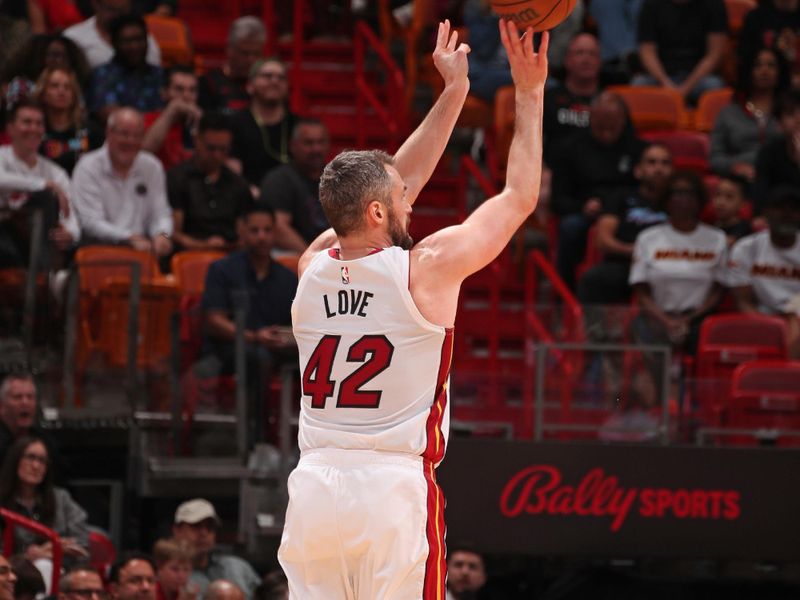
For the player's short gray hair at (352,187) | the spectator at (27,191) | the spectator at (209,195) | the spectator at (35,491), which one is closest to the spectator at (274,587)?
the spectator at (35,491)

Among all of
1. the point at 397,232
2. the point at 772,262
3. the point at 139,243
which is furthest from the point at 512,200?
the point at 772,262

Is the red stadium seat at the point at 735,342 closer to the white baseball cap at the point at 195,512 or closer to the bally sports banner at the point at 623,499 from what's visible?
the bally sports banner at the point at 623,499

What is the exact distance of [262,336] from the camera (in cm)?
1026

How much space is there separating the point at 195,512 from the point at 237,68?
5.17m

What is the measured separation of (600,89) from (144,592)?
779 centimetres

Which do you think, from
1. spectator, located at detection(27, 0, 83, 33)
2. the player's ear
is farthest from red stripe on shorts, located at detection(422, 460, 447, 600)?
spectator, located at detection(27, 0, 83, 33)

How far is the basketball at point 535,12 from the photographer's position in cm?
596

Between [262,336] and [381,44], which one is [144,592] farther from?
[381,44]

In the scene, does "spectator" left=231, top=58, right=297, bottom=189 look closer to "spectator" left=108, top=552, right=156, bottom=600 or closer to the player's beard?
"spectator" left=108, top=552, right=156, bottom=600

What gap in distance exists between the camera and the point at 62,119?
12.4 meters

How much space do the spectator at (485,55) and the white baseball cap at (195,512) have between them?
5.41 m

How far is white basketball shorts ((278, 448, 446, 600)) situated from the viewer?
531 centimetres

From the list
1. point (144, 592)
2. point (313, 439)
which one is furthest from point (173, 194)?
point (313, 439)

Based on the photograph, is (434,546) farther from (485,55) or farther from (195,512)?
(485,55)
